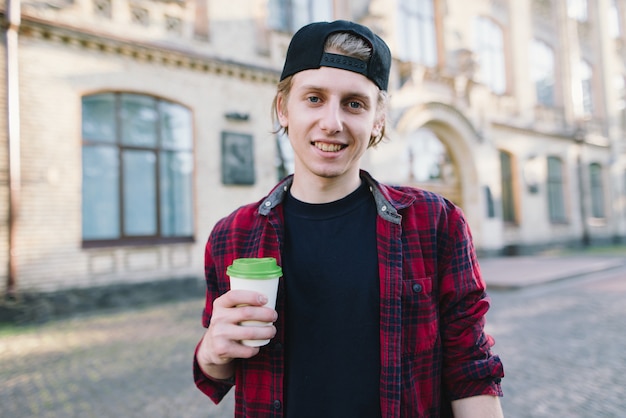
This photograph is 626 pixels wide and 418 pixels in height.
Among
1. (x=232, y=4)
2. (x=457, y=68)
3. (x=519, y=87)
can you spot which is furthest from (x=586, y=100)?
(x=232, y=4)

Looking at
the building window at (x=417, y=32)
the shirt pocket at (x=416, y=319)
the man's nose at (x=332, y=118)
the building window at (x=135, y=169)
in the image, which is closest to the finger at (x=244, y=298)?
the shirt pocket at (x=416, y=319)

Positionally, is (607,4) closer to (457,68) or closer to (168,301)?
(457,68)

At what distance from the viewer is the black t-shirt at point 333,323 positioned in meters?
1.32

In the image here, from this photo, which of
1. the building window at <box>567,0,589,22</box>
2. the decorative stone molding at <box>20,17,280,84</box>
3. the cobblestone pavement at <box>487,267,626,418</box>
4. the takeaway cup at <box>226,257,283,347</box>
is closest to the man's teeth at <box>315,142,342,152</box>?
the takeaway cup at <box>226,257,283,347</box>

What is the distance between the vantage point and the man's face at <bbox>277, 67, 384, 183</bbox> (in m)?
1.43

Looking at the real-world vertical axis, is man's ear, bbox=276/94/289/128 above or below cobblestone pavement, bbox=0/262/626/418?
above

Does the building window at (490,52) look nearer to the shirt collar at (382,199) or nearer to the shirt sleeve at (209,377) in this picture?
the shirt collar at (382,199)

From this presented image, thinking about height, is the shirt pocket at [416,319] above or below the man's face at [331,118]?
below

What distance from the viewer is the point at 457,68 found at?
13.8m

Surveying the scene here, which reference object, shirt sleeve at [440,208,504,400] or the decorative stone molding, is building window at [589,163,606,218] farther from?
shirt sleeve at [440,208,504,400]

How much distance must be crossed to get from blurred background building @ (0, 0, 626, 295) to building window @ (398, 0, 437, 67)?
0.18 feet

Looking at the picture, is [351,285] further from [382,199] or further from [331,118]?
[331,118]

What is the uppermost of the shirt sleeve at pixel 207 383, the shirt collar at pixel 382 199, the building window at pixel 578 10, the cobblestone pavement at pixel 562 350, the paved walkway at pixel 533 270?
the building window at pixel 578 10

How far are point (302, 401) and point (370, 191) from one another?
806mm
